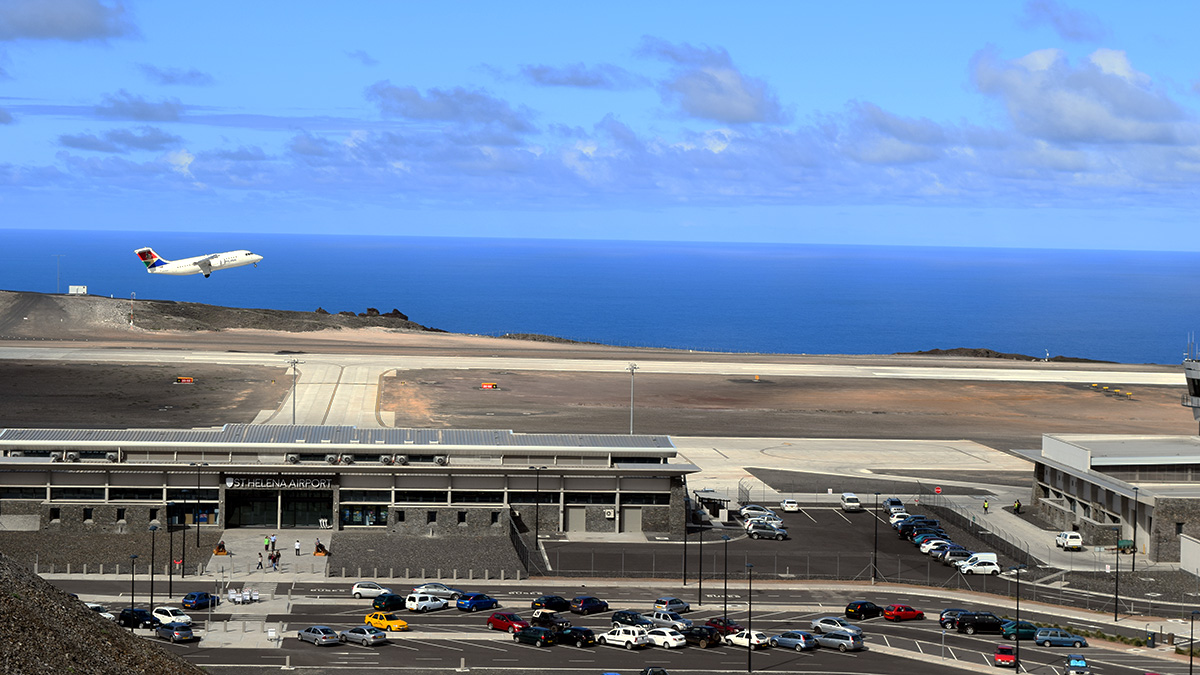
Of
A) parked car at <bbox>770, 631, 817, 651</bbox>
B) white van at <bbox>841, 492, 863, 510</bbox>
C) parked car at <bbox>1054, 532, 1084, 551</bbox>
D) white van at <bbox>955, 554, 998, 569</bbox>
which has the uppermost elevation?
white van at <bbox>841, 492, 863, 510</bbox>

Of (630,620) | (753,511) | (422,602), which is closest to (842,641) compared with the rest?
(630,620)

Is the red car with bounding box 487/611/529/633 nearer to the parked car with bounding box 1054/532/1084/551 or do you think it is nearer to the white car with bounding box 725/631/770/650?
the white car with bounding box 725/631/770/650

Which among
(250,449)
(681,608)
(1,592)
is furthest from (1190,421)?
(1,592)

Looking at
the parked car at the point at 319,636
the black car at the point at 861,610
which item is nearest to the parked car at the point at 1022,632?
the black car at the point at 861,610

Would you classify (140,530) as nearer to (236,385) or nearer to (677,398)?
(236,385)

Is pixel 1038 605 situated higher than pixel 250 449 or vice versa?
pixel 250 449

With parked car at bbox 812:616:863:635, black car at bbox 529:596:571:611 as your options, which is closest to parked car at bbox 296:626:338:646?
black car at bbox 529:596:571:611

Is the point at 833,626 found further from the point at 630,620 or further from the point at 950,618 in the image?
the point at 630,620
